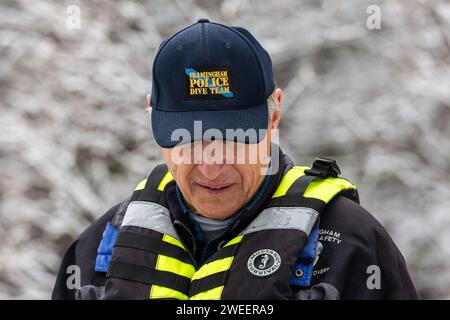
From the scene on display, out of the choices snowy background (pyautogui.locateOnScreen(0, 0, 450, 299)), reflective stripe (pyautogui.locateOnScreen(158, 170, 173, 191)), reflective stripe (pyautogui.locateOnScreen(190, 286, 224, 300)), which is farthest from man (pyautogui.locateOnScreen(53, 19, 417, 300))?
snowy background (pyautogui.locateOnScreen(0, 0, 450, 299))

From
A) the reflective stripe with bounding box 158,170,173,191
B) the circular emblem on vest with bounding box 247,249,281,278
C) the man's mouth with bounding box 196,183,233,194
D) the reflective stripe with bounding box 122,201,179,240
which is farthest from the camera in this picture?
the reflective stripe with bounding box 158,170,173,191

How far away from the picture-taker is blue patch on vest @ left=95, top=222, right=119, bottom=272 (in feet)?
7.13

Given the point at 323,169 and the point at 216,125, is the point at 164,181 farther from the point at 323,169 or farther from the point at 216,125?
the point at 323,169

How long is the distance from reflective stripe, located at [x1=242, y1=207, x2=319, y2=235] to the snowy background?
193 cm

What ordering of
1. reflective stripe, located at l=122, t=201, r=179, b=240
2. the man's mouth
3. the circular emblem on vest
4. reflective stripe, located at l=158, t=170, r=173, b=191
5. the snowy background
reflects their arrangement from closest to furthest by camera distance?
the circular emblem on vest
the man's mouth
reflective stripe, located at l=122, t=201, r=179, b=240
reflective stripe, located at l=158, t=170, r=173, b=191
the snowy background

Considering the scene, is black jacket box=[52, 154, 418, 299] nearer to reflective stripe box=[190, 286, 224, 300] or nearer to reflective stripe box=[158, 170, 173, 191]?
reflective stripe box=[190, 286, 224, 300]

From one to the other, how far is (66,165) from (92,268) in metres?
2.14

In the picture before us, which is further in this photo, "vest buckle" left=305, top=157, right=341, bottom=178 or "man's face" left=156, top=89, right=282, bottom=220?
"vest buckle" left=305, top=157, right=341, bottom=178

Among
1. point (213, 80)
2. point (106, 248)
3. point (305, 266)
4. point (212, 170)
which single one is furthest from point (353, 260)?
point (106, 248)

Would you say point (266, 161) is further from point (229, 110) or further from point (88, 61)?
point (88, 61)

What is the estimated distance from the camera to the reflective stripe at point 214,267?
77.8 inches

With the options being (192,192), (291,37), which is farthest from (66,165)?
(192,192)

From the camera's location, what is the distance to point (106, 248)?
219 cm

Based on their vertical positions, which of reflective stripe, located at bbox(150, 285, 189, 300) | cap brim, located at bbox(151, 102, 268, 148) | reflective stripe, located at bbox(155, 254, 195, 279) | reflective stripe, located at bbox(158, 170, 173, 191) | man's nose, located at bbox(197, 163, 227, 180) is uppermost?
cap brim, located at bbox(151, 102, 268, 148)
